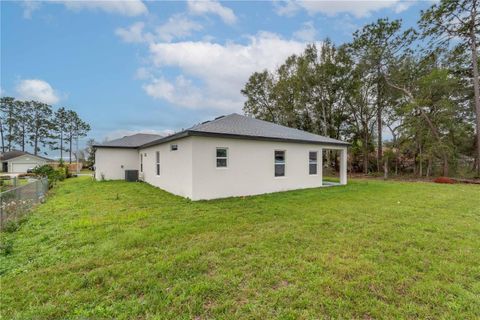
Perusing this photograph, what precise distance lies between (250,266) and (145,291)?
1.37m

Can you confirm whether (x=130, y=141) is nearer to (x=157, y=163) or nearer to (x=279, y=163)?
(x=157, y=163)

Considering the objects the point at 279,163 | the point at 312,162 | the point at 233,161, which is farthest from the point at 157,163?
the point at 312,162

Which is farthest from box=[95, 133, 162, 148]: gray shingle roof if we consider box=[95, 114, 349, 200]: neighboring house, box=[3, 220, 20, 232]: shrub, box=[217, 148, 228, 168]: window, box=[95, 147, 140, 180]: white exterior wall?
box=[3, 220, 20, 232]: shrub

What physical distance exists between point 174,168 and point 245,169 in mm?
3029

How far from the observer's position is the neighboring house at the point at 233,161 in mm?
7965

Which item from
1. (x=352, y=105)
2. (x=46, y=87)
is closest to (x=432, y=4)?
(x=352, y=105)

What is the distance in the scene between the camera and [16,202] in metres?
5.84

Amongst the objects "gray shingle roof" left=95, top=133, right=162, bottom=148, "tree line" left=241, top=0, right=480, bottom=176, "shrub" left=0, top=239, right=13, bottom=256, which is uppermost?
"tree line" left=241, top=0, right=480, bottom=176

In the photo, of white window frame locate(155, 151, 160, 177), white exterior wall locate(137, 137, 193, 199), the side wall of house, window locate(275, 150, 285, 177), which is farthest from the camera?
white window frame locate(155, 151, 160, 177)

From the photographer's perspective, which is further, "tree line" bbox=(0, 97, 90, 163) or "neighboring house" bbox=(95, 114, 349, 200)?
"tree line" bbox=(0, 97, 90, 163)

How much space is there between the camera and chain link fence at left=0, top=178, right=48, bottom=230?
502 cm

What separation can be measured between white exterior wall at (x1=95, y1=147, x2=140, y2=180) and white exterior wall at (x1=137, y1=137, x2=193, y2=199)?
173 inches

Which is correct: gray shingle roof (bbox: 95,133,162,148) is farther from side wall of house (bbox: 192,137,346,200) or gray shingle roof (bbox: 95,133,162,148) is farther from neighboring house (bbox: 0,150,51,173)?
neighboring house (bbox: 0,150,51,173)

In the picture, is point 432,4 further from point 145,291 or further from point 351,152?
point 145,291
